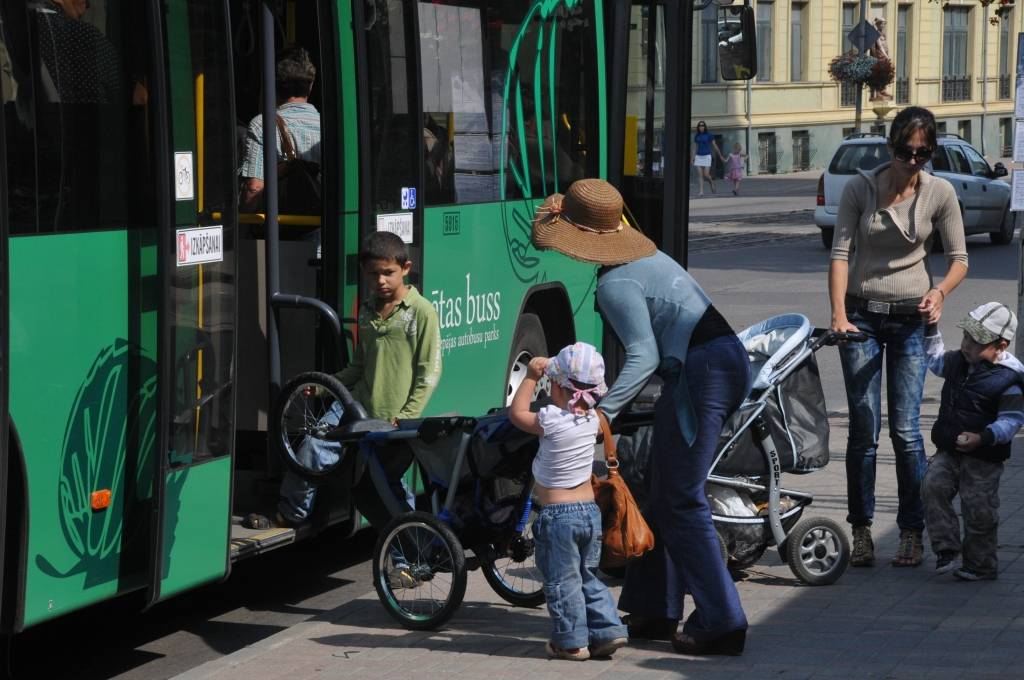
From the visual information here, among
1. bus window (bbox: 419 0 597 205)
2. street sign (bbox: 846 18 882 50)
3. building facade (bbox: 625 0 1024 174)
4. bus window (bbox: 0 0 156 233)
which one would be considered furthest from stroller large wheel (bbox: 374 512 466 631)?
building facade (bbox: 625 0 1024 174)

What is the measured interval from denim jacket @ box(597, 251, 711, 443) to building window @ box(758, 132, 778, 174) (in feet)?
148

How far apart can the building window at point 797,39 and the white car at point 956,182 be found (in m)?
25.3

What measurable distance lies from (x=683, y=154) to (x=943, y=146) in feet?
57.6

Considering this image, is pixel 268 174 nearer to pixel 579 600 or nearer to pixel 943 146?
pixel 579 600

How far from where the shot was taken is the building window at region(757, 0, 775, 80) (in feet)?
165

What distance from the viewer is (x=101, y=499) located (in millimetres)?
5762

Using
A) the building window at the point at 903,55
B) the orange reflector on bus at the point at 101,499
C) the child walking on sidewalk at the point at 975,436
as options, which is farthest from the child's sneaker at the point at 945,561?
the building window at the point at 903,55

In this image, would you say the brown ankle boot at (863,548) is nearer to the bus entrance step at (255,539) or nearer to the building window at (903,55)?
the bus entrance step at (255,539)

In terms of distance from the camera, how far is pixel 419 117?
7.73 metres

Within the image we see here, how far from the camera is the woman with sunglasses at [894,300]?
23.6 feet

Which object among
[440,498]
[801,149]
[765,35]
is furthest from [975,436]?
[801,149]

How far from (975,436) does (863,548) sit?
752 millimetres

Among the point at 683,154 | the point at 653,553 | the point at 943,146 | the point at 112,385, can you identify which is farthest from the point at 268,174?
the point at 943,146

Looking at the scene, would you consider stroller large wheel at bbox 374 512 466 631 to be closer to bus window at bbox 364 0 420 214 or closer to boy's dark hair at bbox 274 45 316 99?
bus window at bbox 364 0 420 214
